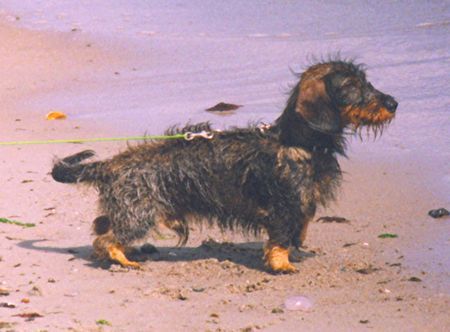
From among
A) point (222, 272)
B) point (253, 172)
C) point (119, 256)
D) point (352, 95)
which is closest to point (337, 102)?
point (352, 95)

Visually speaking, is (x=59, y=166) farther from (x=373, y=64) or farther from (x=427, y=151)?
(x=373, y=64)

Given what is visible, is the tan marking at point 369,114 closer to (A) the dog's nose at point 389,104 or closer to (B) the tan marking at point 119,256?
(A) the dog's nose at point 389,104

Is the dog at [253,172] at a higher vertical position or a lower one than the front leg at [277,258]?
higher

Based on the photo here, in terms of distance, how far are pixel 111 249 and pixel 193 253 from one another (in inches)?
23.0

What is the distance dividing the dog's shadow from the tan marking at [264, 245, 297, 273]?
0.45ft

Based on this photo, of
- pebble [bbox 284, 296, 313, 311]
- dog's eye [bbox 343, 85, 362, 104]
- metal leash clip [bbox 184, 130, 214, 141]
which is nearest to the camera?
pebble [bbox 284, 296, 313, 311]

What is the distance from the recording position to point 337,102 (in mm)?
6629

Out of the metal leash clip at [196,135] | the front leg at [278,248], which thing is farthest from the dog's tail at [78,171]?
the front leg at [278,248]

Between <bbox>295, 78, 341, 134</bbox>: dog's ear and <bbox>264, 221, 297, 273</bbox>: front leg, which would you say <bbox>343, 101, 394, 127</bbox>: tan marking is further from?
<bbox>264, 221, 297, 273</bbox>: front leg

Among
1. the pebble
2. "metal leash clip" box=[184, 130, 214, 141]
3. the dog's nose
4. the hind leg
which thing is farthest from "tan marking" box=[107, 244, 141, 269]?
the dog's nose

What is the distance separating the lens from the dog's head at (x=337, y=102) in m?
6.62

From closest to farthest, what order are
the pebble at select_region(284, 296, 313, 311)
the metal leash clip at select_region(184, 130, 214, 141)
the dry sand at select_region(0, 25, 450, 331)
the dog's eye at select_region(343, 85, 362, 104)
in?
1. the dry sand at select_region(0, 25, 450, 331)
2. the pebble at select_region(284, 296, 313, 311)
3. the dog's eye at select_region(343, 85, 362, 104)
4. the metal leash clip at select_region(184, 130, 214, 141)

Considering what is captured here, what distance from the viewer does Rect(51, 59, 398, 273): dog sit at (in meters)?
6.64

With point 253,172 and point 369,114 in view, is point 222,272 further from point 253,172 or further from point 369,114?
point 369,114
